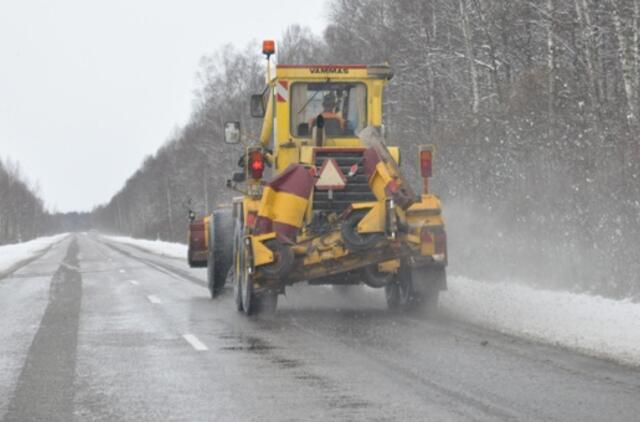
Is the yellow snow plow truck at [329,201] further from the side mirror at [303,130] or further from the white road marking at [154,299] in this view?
the white road marking at [154,299]

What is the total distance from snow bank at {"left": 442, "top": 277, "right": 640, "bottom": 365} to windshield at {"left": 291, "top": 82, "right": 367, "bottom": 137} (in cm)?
289

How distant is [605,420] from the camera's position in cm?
636

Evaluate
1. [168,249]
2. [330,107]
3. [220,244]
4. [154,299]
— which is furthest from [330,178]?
[168,249]

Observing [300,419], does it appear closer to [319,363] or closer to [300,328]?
[319,363]

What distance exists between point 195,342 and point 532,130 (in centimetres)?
1019

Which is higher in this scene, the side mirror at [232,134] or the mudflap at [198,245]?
the side mirror at [232,134]

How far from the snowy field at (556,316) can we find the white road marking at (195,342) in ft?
10.8

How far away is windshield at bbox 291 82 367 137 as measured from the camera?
1416 centimetres

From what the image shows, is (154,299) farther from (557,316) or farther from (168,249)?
(168,249)

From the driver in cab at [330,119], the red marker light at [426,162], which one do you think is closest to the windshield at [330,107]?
the driver in cab at [330,119]

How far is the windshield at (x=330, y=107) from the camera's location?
14.2 meters

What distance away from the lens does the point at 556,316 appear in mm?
12102

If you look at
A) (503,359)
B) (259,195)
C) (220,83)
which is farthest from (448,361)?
(220,83)

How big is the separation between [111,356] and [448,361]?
3275mm
